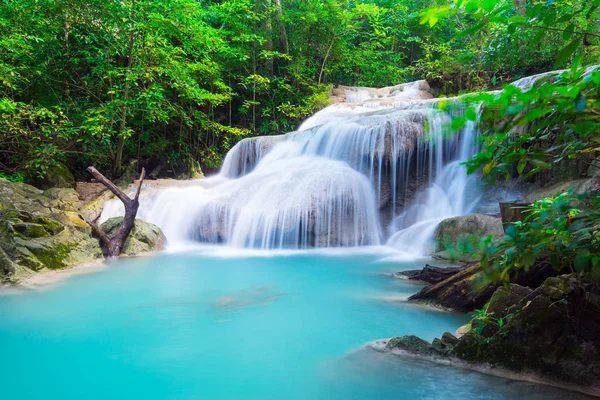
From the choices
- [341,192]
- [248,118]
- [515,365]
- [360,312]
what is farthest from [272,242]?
[248,118]

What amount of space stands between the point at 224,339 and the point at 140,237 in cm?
491

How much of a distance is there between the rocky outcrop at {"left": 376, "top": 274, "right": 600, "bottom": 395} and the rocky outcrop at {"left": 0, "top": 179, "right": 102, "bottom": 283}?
5163mm

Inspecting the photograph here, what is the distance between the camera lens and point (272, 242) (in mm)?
8039

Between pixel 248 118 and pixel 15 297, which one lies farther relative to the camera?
pixel 248 118

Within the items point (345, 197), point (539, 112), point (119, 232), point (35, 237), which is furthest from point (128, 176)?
point (539, 112)

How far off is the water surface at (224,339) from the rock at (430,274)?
0.23 m

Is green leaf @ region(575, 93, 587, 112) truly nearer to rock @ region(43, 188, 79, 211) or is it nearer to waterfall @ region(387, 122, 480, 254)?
waterfall @ region(387, 122, 480, 254)

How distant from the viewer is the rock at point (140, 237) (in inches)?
283

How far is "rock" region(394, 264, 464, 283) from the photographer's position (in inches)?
→ 170

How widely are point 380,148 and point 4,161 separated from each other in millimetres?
9789

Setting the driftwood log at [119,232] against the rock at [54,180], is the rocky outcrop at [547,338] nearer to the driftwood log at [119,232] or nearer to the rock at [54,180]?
the driftwood log at [119,232]

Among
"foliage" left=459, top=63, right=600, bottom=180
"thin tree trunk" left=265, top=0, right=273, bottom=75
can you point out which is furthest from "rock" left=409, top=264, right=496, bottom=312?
"thin tree trunk" left=265, top=0, right=273, bottom=75

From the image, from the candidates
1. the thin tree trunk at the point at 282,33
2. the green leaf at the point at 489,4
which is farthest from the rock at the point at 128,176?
the green leaf at the point at 489,4

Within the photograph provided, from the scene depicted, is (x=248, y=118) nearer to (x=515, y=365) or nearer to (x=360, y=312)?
(x=360, y=312)
